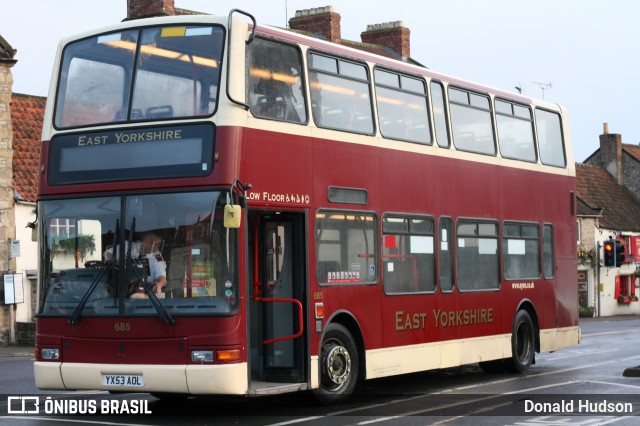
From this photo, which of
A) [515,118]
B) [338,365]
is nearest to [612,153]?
[515,118]

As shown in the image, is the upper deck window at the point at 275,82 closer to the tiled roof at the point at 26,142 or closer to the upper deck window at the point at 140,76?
the upper deck window at the point at 140,76

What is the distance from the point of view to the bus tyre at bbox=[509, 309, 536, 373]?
2056cm

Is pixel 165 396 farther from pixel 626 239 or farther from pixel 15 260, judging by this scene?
pixel 626 239

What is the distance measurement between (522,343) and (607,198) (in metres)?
51.7

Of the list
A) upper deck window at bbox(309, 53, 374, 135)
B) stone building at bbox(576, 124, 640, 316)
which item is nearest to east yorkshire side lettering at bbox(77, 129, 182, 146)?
upper deck window at bbox(309, 53, 374, 135)

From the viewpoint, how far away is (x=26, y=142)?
38812mm

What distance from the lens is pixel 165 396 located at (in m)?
16.5

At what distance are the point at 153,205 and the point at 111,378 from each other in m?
2.06

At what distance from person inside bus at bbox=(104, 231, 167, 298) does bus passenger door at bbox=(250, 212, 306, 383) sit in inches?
56.6

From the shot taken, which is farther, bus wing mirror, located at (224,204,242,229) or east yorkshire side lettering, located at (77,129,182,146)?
east yorkshire side lettering, located at (77,129,182,146)

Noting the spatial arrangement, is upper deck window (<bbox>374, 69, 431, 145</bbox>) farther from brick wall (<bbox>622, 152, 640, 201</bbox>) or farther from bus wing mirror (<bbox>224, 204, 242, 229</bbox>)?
brick wall (<bbox>622, 152, 640, 201</bbox>)

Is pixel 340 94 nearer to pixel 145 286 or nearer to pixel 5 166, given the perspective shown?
pixel 145 286

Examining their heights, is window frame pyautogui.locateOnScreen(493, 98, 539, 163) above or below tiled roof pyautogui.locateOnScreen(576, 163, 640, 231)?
below

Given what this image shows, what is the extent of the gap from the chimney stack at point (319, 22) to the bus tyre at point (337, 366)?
33973 millimetres
